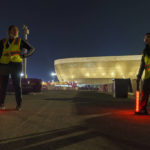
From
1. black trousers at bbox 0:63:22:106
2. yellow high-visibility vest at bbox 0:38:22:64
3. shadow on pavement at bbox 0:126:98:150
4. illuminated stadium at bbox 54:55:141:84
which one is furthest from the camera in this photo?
illuminated stadium at bbox 54:55:141:84

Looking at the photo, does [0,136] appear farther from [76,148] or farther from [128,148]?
[128,148]

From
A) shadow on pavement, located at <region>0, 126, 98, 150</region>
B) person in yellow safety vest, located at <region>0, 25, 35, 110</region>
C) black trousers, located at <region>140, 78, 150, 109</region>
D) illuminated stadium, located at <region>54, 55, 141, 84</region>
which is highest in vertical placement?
illuminated stadium, located at <region>54, 55, 141, 84</region>

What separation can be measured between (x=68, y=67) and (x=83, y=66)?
8.06 m

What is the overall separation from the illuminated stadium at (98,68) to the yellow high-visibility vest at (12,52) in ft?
244

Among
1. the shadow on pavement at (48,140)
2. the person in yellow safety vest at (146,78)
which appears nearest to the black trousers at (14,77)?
the shadow on pavement at (48,140)

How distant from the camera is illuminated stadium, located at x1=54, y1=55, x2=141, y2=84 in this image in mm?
76812

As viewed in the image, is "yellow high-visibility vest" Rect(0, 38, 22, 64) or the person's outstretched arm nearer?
"yellow high-visibility vest" Rect(0, 38, 22, 64)

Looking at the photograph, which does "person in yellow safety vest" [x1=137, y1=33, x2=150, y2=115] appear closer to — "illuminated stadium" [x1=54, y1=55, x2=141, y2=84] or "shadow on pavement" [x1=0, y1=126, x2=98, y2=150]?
"shadow on pavement" [x1=0, y1=126, x2=98, y2=150]

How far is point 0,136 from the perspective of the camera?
7.73 feet

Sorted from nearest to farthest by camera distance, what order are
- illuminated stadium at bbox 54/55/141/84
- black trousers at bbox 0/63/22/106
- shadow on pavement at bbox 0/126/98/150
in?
1. shadow on pavement at bbox 0/126/98/150
2. black trousers at bbox 0/63/22/106
3. illuminated stadium at bbox 54/55/141/84

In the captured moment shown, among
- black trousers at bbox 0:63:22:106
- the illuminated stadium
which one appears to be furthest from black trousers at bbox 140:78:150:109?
the illuminated stadium

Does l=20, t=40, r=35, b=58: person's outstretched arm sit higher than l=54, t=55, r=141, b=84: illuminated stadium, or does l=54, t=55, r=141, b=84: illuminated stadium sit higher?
l=54, t=55, r=141, b=84: illuminated stadium

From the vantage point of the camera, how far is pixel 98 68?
8088cm

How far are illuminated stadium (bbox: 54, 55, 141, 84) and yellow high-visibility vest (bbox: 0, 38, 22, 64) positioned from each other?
7447 centimetres
